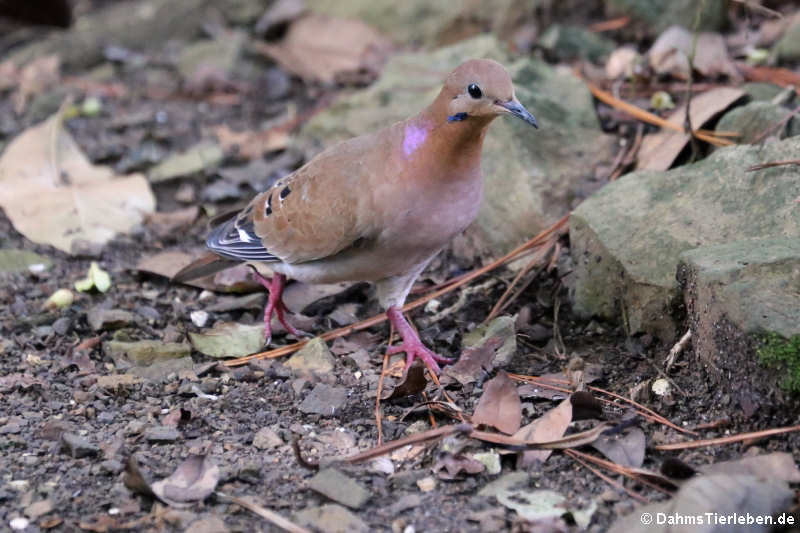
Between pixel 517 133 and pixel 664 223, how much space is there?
4.25ft

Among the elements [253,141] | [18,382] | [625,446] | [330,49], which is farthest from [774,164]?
[330,49]

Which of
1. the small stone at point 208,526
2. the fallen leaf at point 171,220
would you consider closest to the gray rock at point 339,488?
the small stone at point 208,526

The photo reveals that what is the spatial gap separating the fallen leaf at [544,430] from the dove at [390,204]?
710 millimetres

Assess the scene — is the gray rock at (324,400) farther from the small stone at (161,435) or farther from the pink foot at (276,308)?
the pink foot at (276,308)

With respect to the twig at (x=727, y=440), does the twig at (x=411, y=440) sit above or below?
below

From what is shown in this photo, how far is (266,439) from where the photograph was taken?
3260mm

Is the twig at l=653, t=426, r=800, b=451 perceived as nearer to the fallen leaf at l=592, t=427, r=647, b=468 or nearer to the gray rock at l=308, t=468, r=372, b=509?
the fallen leaf at l=592, t=427, r=647, b=468

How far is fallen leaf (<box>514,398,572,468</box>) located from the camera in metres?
3.03

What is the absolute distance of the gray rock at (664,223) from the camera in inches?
141

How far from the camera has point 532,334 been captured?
399 cm

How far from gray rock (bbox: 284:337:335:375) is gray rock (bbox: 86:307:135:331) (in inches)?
30.7

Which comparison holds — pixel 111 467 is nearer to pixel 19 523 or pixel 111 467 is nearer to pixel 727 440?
pixel 19 523

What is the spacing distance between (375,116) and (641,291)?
7.75 ft

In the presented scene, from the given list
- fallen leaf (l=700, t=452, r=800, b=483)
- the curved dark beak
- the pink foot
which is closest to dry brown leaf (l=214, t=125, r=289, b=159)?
the pink foot
